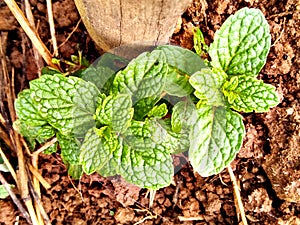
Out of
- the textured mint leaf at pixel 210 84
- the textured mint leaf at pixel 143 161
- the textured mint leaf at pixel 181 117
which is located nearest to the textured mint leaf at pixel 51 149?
the textured mint leaf at pixel 143 161

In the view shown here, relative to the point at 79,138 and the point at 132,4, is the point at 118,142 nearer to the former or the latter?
the point at 79,138

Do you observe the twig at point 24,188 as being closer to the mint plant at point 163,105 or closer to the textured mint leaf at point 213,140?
the mint plant at point 163,105

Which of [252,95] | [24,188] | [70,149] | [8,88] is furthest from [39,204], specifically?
[252,95]

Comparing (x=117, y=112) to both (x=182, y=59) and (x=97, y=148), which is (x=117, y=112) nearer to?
(x=97, y=148)

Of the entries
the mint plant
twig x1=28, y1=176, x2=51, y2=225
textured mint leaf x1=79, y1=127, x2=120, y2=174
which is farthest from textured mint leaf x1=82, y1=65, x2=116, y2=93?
twig x1=28, y1=176, x2=51, y2=225

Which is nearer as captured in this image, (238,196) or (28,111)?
(28,111)

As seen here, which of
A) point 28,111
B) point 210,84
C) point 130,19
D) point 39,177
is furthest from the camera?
point 39,177

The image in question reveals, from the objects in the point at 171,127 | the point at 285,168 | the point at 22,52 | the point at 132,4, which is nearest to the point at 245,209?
the point at 285,168

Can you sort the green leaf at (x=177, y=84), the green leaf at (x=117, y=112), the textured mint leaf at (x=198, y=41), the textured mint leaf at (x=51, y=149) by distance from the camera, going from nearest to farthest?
the green leaf at (x=117, y=112) → the green leaf at (x=177, y=84) → the textured mint leaf at (x=198, y=41) → the textured mint leaf at (x=51, y=149)
